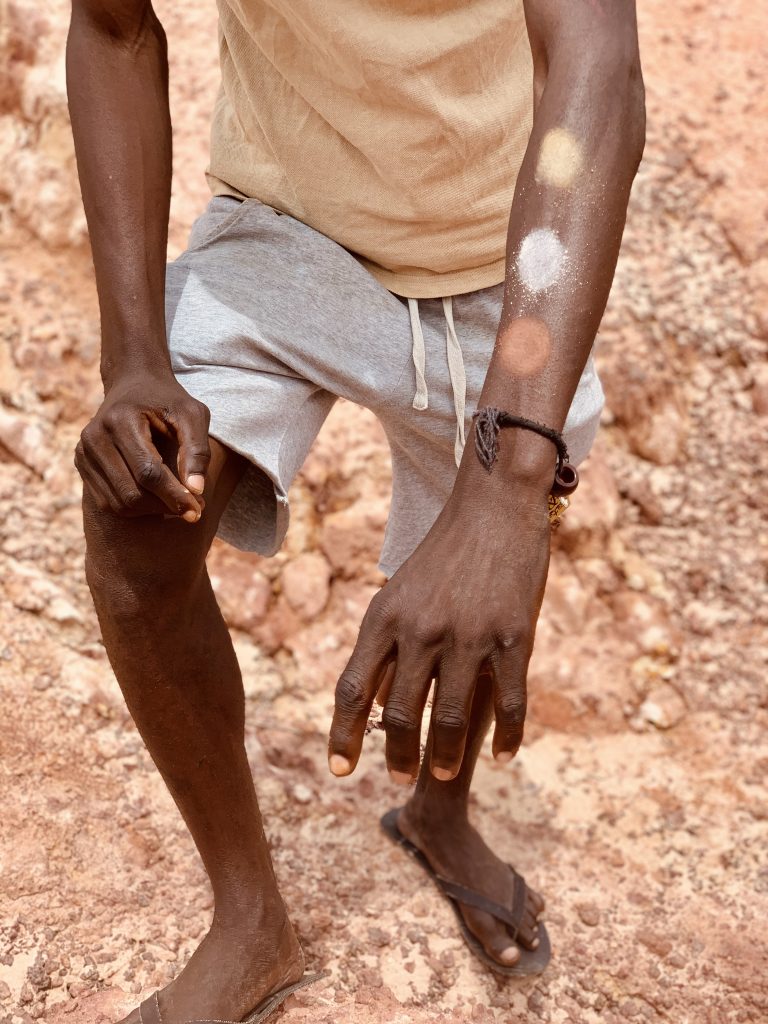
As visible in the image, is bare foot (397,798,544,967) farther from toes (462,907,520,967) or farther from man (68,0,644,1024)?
man (68,0,644,1024)

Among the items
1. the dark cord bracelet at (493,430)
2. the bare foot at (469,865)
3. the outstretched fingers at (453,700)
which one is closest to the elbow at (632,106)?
the dark cord bracelet at (493,430)

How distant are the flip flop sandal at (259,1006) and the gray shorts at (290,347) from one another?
2.15ft

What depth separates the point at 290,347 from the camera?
1.38 m

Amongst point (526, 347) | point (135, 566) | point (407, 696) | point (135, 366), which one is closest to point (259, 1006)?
point (135, 566)

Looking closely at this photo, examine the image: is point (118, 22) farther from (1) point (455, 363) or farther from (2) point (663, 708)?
(2) point (663, 708)

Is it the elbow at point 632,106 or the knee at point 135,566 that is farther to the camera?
the knee at point 135,566

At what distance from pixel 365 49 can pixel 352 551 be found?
1.49 m

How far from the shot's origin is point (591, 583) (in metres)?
2.71

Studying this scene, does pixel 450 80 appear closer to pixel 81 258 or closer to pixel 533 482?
pixel 533 482

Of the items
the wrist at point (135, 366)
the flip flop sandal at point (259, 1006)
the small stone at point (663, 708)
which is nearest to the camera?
the wrist at point (135, 366)

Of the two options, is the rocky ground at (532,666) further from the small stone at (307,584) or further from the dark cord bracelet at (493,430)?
the dark cord bracelet at (493,430)

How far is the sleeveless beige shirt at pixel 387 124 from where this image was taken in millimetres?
1282

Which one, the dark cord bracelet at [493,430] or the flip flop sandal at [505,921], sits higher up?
the dark cord bracelet at [493,430]

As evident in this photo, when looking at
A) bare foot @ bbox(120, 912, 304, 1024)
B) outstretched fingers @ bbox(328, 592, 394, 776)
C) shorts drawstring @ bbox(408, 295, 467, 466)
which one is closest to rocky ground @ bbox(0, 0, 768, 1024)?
bare foot @ bbox(120, 912, 304, 1024)
